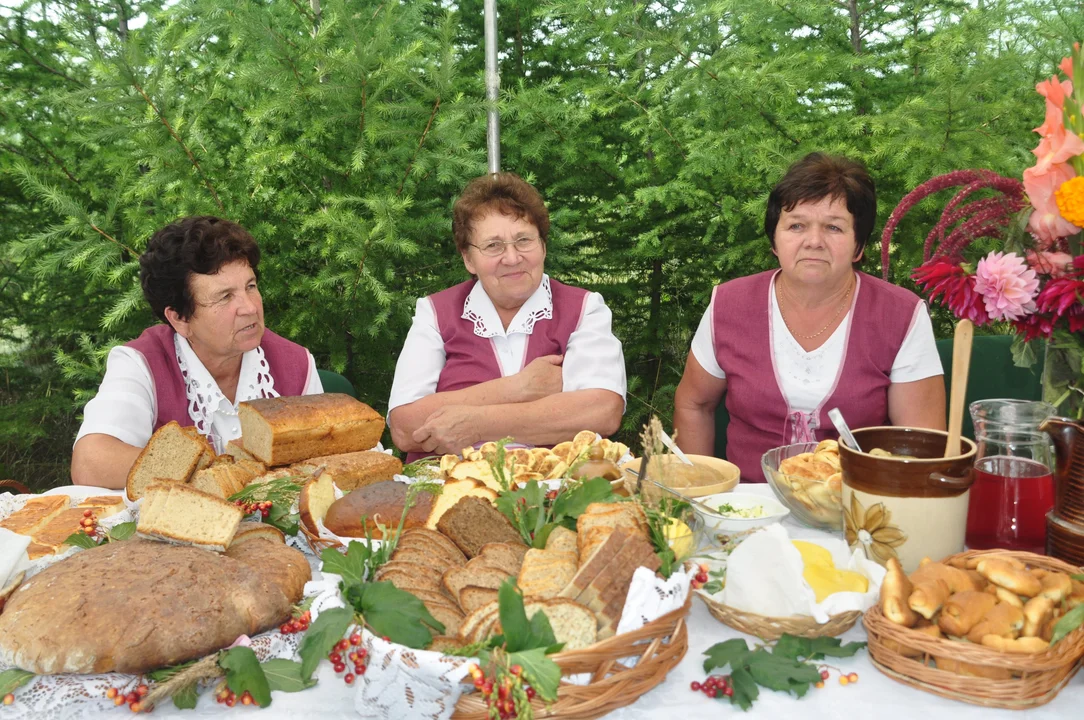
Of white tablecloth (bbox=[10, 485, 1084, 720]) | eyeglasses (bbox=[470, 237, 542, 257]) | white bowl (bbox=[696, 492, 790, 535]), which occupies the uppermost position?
eyeglasses (bbox=[470, 237, 542, 257])

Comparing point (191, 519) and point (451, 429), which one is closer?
point (191, 519)

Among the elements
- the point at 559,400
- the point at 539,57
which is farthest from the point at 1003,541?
the point at 539,57

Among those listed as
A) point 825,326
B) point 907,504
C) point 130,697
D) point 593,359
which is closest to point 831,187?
point 825,326

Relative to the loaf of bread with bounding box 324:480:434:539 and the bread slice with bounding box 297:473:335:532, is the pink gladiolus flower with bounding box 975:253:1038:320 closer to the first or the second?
the loaf of bread with bounding box 324:480:434:539

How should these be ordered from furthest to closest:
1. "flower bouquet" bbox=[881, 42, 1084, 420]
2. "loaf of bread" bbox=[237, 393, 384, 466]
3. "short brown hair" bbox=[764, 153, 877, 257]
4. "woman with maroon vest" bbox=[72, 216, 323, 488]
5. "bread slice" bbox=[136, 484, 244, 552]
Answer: "short brown hair" bbox=[764, 153, 877, 257], "woman with maroon vest" bbox=[72, 216, 323, 488], "loaf of bread" bbox=[237, 393, 384, 466], "bread slice" bbox=[136, 484, 244, 552], "flower bouquet" bbox=[881, 42, 1084, 420]

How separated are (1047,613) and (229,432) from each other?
2.17 meters

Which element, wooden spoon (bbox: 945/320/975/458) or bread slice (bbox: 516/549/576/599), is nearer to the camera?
bread slice (bbox: 516/549/576/599)

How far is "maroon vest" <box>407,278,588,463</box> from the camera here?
2.70 metres

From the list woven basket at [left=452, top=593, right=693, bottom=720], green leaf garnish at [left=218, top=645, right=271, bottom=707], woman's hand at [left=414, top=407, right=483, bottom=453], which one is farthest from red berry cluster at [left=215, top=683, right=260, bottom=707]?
woman's hand at [left=414, top=407, right=483, bottom=453]

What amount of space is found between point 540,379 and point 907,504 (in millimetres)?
1437

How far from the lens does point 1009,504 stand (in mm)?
1331

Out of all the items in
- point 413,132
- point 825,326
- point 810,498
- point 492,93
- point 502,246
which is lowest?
point 810,498

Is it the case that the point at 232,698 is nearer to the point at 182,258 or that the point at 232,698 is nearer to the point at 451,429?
the point at 451,429

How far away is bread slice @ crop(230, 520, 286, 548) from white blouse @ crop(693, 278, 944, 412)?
1.68 meters
